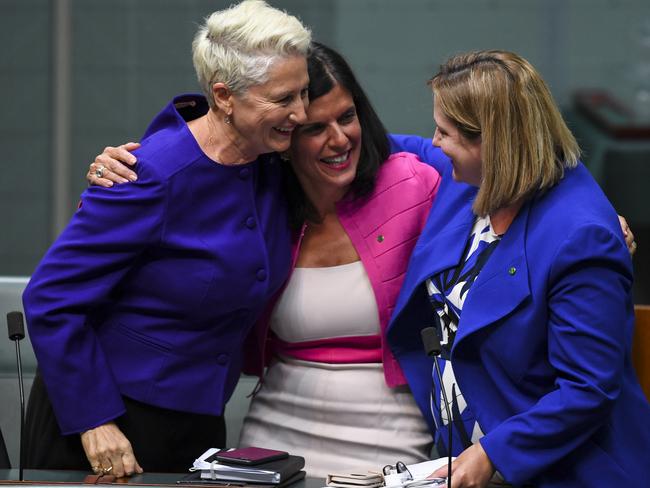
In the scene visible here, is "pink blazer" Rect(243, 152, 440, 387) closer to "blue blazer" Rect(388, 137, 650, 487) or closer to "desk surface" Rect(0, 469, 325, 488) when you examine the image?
"blue blazer" Rect(388, 137, 650, 487)

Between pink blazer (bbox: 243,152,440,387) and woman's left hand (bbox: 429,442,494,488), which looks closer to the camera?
woman's left hand (bbox: 429,442,494,488)

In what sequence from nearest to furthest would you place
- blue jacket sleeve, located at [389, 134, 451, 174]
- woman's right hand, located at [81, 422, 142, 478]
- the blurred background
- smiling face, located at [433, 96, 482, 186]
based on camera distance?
smiling face, located at [433, 96, 482, 186] < woman's right hand, located at [81, 422, 142, 478] < blue jacket sleeve, located at [389, 134, 451, 174] < the blurred background

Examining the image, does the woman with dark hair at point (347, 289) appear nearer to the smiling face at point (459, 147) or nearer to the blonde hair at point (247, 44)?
the blonde hair at point (247, 44)

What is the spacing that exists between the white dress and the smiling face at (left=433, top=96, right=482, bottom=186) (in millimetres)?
430

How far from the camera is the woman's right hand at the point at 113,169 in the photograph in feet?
8.41

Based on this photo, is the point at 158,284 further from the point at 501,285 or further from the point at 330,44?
the point at 330,44

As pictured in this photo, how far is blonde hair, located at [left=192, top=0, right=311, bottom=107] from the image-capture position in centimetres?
255

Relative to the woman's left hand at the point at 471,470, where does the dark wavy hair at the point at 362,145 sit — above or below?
above

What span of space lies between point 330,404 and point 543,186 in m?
0.80

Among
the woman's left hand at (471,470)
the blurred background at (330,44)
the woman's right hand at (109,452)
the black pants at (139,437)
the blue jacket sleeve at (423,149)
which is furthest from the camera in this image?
the blurred background at (330,44)

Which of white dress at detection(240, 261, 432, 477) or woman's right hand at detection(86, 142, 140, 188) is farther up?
woman's right hand at detection(86, 142, 140, 188)

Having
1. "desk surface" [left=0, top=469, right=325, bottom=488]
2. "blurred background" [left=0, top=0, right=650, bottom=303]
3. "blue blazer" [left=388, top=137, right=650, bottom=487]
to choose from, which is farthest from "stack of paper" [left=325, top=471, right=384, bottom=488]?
"blurred background" [left=0, top=0, right=650, bottom=303]

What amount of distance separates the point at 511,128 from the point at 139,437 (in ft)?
3.63

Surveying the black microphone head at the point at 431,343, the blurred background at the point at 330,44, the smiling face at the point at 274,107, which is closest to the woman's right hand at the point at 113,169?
the smiling face at the point at 274,107
